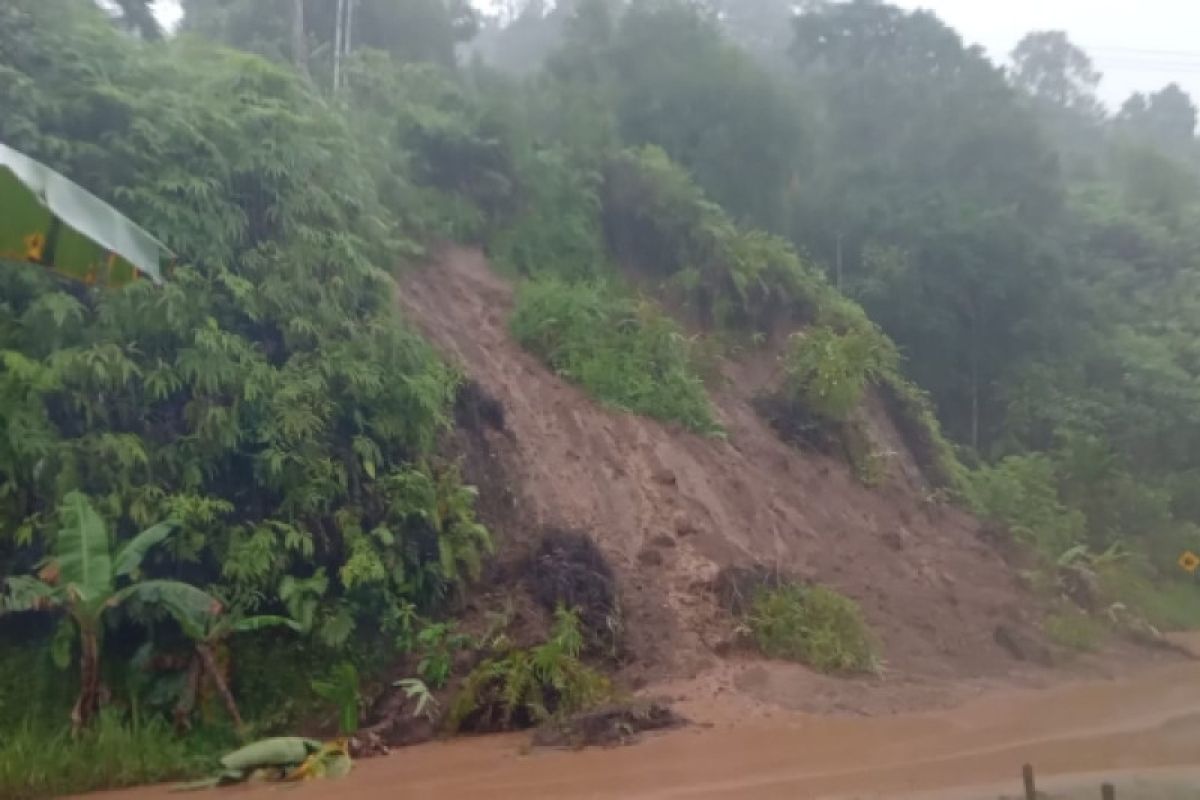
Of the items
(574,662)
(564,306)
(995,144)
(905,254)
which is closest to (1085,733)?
(574,662)

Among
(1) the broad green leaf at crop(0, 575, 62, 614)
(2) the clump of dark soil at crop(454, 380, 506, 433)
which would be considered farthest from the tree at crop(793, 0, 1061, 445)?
(1) the broad green leaf at crop(0, 575, 62, 614)

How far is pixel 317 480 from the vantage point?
11445 mm

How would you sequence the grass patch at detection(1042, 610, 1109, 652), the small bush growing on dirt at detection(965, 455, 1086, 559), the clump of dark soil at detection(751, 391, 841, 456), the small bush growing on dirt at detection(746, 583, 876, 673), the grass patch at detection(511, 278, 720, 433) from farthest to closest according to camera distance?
1. the small bush growing on dirt at detection(965, 455, 1086, 559)
2. the clump of dark soil at detection(751, 391, 841, 456)
3. the grass patch at detection(511, 278, 720, 433)
4. the grass patch at detection(1042, 610, 1109, 652)
5. the small bush growing on dirt at detection(746, 583, 876, 673)

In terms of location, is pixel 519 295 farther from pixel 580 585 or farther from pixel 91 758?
pixel 91 758

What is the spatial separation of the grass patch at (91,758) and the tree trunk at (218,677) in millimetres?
418

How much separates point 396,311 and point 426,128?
18.4 feet

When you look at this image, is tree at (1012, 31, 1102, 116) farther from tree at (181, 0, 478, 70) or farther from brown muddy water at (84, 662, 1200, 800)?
brown muddy water at (84, 662, 1200, 800)

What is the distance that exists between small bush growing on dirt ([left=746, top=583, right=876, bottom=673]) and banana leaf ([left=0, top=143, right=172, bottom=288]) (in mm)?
8308

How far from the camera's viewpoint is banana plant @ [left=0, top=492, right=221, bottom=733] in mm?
9672

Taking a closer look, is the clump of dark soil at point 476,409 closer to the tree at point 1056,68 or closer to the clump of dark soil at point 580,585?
the clump of dark soil at point 580,585

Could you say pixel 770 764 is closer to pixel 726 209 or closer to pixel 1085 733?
pixel 1085 733

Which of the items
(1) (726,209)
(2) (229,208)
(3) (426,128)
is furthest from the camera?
(1) (726,209)

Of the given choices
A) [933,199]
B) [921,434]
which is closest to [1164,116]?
[933,199]

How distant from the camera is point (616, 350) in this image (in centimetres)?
1666
